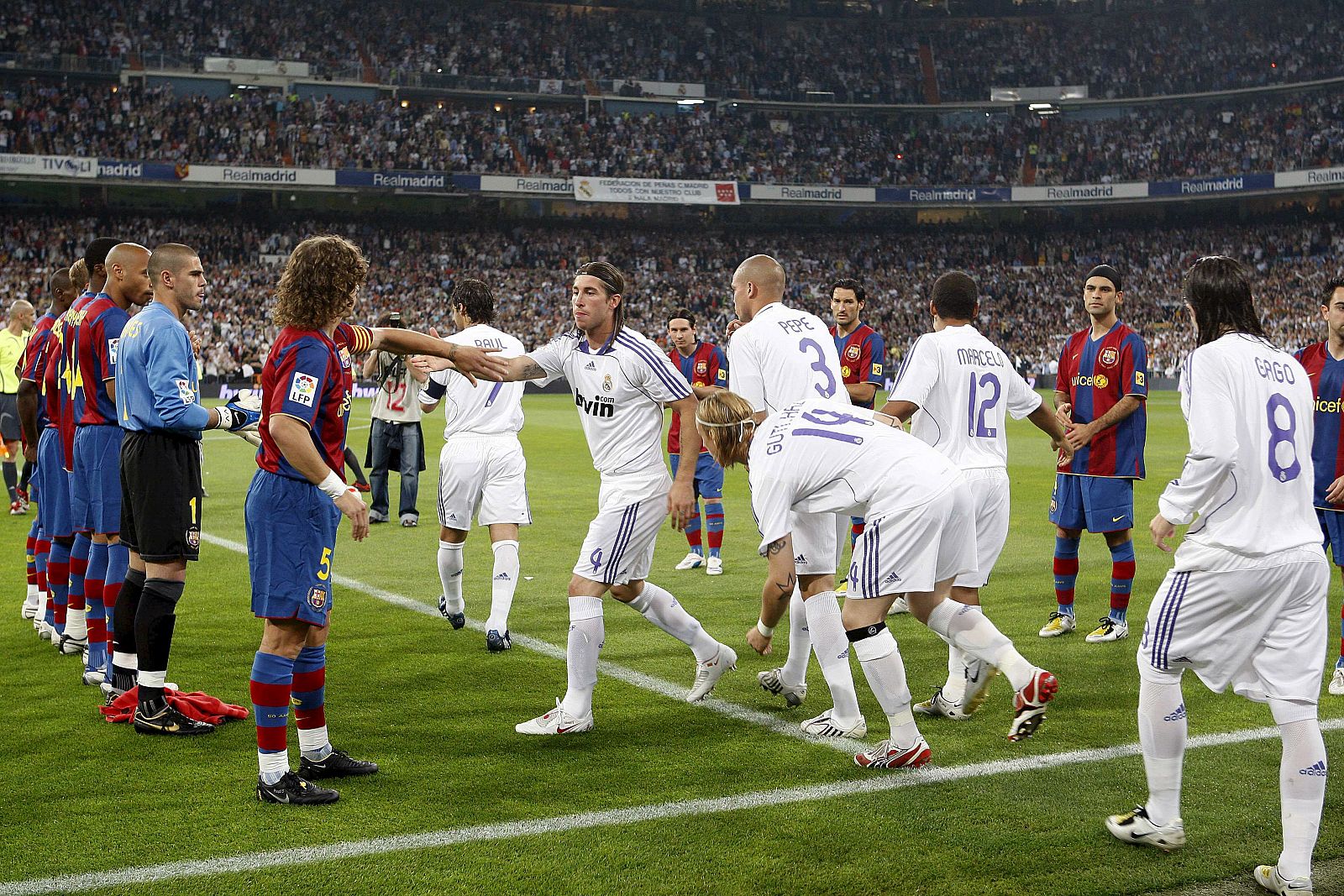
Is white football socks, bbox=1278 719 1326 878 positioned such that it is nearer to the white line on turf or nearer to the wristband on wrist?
the white line on turf

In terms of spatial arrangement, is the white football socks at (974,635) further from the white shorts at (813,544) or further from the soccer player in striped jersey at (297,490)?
the soccer player in striped jersey at (297,490)

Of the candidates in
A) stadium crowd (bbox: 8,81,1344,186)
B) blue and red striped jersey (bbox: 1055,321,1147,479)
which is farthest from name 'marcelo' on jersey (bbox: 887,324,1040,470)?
stadium crowd (bbox: 8,81,1344,186)

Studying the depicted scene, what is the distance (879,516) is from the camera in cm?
512

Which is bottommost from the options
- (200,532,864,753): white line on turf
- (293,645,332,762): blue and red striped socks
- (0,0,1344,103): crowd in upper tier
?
(200,532,864,753): white line on turf

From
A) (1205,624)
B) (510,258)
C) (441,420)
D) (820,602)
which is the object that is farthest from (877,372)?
(510,258)

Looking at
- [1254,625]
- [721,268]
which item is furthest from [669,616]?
[721,268]

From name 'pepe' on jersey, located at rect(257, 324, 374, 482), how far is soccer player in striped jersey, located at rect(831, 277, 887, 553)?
5489mm

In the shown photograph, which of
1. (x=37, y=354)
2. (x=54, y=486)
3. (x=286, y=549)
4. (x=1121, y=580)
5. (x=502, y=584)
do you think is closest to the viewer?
(x=286, y=549)

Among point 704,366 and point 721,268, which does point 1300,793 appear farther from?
point 721,268

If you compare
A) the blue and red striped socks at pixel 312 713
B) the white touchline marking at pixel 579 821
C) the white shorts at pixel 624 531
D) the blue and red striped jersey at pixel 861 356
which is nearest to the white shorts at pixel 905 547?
the white touchline marking at pixel 579 821

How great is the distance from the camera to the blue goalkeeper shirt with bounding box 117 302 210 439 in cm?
573

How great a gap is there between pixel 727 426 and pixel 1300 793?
2569 millimetres

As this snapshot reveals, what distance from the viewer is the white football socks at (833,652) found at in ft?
18.8

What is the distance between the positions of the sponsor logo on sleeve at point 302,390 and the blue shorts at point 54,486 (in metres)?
3.34
